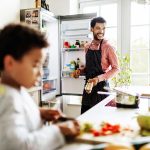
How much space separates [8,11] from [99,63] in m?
1.39

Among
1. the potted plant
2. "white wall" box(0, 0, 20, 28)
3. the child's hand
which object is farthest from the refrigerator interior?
the child's hand

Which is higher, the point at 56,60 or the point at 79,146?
the point at 56,60

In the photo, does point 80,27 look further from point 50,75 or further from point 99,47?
point 99,47

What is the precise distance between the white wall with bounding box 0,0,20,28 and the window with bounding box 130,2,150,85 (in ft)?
5.91

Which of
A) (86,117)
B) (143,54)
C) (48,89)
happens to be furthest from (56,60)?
(86,117)

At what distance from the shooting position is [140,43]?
3791mm

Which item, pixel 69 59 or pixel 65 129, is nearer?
pixel 65 129

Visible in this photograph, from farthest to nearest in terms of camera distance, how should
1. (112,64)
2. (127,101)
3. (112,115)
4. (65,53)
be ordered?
(65,53) → (112,64) → (127,101) → (112,115)

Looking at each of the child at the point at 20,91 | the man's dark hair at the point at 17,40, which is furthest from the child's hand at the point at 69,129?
the man's dark hair at the point at 17,40

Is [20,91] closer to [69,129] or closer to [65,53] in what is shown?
[69,129]

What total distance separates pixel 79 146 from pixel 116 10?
131 inches

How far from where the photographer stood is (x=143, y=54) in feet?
12.5

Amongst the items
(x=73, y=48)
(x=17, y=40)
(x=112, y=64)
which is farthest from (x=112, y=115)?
(x=73, y=48)

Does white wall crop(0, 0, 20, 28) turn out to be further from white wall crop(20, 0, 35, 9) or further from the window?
the window
